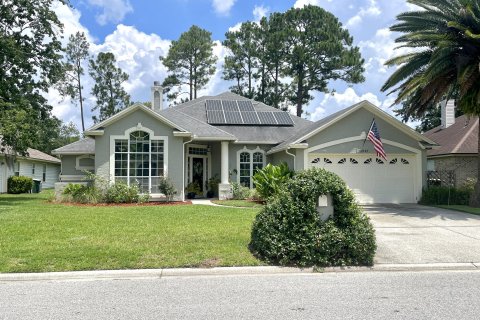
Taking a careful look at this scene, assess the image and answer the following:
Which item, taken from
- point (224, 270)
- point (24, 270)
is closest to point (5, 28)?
point (24, 270)

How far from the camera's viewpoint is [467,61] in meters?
15.8

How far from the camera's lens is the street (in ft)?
17.2

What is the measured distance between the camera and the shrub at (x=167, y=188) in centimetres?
1820

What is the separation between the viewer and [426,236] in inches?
412

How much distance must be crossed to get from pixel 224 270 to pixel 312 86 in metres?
37.1

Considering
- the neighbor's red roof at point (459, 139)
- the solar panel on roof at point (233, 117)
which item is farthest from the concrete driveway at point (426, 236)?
the solar panel on roof at point (233, 117)

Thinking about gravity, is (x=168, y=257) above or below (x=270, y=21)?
below

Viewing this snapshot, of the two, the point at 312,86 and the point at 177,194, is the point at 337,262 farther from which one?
the point at 312,86

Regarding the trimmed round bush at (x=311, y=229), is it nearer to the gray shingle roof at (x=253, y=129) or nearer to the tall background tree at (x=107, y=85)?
the gray shingle roof at (x=253, y=129)

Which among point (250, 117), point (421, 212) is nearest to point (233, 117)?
point (250, 117)

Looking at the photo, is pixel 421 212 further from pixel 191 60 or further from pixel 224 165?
pixel 191 60

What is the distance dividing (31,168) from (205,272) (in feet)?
103

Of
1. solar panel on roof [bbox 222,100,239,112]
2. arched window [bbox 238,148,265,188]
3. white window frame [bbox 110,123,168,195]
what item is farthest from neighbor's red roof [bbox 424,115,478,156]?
white window frame [bbox 110,123,168,195]

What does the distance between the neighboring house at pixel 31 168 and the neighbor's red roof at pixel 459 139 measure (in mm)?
24285
